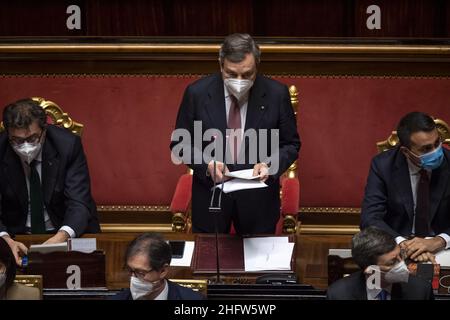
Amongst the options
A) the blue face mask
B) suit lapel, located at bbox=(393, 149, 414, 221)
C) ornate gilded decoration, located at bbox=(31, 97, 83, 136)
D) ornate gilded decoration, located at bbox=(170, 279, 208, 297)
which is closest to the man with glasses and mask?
ornate gilded decoration, located at bbox=(31, 97, 83, 136)

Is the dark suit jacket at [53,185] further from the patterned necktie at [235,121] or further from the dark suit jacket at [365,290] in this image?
the dark suit jacket at [365,290]

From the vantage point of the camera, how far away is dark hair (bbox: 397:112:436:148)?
4.09 metres

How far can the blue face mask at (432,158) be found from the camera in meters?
4.10

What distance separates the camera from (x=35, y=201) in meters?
4.34

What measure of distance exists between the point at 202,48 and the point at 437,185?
1624mm

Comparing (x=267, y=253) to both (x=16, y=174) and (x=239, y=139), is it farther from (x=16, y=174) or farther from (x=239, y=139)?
(x=16, y=174)

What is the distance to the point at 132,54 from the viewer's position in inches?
213

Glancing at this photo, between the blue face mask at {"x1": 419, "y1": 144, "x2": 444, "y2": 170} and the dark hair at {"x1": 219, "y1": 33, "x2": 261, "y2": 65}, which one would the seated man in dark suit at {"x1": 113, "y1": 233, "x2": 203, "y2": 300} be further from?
the blue face mask at {"x1": 419, "y1": 144, "x2": 444, "y2": 170}

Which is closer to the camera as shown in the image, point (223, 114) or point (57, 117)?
point (223, 114)

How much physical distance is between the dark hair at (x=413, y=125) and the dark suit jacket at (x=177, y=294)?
1.19 meters
